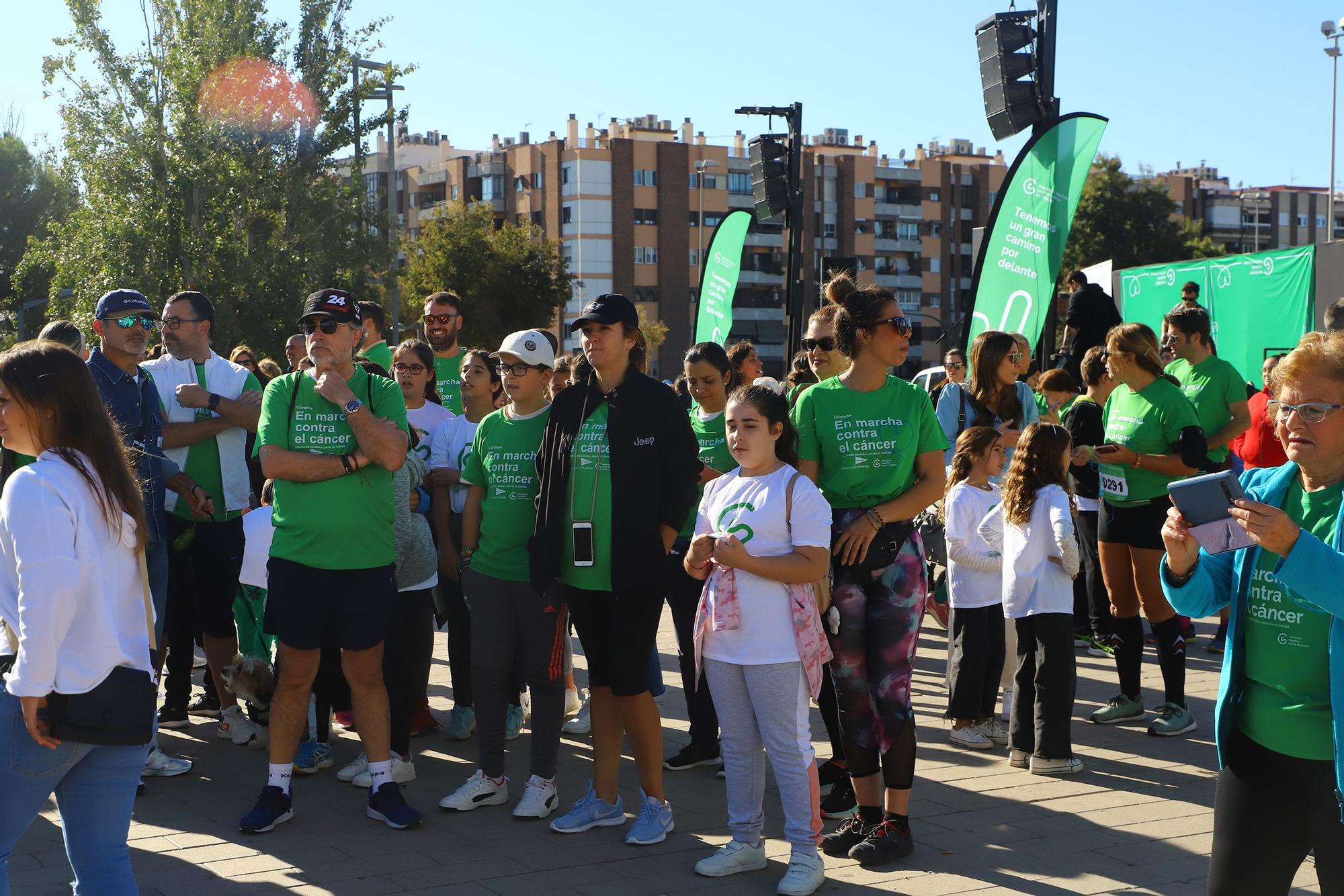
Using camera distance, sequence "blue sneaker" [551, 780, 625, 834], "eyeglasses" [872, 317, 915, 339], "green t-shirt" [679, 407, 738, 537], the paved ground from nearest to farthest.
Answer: the paved ground, "eyeglasses" [872, 317, 915, 339], "blue sneaker" [551, 780, 625, 834], "green t-shirt" [679, 407, 738, 537]

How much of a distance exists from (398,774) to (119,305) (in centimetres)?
246

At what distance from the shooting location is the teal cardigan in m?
2.85

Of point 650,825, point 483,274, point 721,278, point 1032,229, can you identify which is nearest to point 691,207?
point 483,274

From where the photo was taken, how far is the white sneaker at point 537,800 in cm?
541

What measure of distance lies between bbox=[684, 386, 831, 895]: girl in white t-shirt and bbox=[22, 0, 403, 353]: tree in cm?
2615

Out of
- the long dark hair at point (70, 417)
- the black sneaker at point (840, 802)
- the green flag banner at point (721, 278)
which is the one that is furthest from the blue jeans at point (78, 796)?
the green flag banner at point (721, 278)

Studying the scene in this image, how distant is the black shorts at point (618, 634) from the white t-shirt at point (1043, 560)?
1917 mm

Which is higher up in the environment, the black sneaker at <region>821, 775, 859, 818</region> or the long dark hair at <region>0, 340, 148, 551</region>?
the long dark hair at <region>0, 340, 148, 551</region>

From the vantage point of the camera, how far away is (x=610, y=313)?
5180 mm

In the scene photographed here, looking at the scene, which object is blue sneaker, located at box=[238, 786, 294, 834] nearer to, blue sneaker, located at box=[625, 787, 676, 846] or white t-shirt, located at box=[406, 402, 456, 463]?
blue sneaker, located at box=[625, 787, 676, 846]

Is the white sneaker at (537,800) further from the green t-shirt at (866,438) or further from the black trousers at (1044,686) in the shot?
the black trousers at (1044,686)

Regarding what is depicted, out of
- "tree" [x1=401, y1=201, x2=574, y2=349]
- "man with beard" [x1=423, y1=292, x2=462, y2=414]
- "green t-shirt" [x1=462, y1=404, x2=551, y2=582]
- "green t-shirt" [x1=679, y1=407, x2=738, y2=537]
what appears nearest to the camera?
"green t-shirt" [x1=462, y1=404, x2=551, y2=582]

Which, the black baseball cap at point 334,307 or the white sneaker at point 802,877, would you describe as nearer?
the white sneaker at point 802,877

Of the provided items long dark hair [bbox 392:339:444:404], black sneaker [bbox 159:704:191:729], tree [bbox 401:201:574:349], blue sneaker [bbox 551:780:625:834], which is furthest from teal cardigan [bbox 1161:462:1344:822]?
tree [bbox 401:201:574:349]
